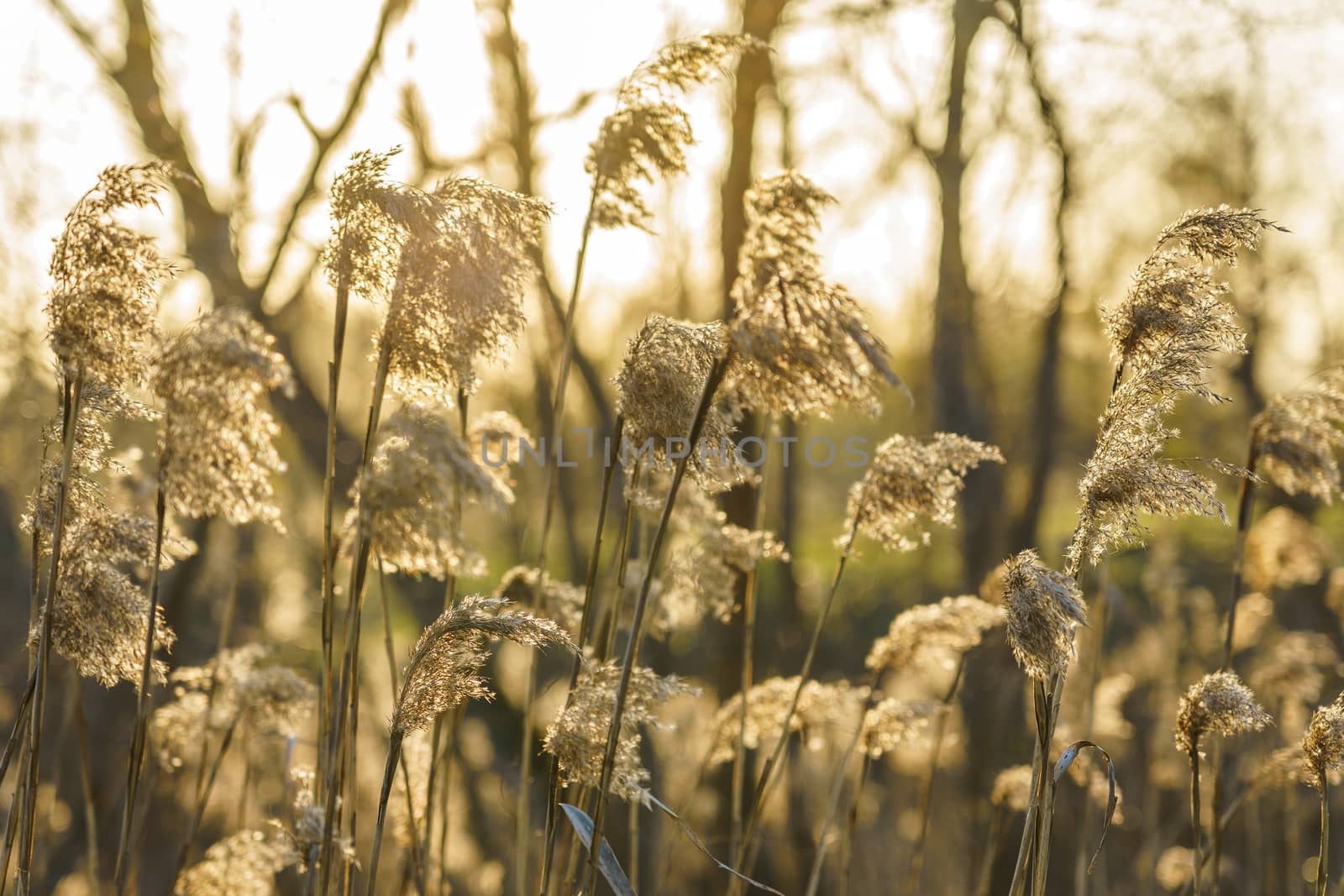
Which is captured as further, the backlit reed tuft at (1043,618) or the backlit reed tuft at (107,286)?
the backlit reed tuft at (107,286)

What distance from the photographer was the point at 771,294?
1.64 m

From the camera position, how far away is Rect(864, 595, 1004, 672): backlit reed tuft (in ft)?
9.29

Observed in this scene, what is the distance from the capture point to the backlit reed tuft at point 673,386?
199cm

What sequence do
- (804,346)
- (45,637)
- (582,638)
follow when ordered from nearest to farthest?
(804,346)
(45,637)
(582,638)

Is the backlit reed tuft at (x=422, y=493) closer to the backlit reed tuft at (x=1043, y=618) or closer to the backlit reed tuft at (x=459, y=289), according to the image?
the backlit reed tuft at (x=459, y=289)

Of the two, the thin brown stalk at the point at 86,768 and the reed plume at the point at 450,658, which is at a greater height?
the reed plume at the point at 450,658

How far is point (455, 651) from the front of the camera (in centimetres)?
193

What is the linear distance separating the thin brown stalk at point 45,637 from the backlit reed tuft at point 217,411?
232 mm

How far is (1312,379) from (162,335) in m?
3.08

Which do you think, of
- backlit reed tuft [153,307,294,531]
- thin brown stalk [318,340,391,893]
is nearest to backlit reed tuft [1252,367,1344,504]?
thin brown stalk [318,340,391,893]

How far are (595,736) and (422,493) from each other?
28.9 inches

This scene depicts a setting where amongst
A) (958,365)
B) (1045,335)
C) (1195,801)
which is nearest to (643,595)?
(1195,801)

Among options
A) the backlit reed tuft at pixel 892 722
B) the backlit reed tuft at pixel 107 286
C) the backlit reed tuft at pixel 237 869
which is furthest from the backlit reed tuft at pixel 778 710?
the backlit reed tuft at pixel 107 286

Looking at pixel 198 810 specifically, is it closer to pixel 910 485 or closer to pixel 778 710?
pixel 778 710
